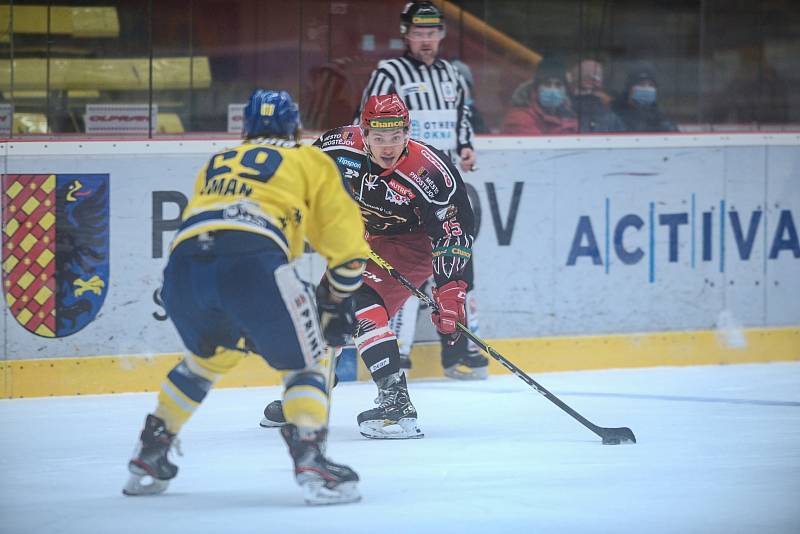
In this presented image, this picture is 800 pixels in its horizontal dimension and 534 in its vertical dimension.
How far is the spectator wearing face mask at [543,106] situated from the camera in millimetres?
6484

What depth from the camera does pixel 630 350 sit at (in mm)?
6414

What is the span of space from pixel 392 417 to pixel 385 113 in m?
1.00

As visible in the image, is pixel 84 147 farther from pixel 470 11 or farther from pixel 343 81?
pixel 470 11

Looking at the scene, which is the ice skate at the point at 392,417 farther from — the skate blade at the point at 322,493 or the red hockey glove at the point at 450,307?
the skate blade at the point at 322,493

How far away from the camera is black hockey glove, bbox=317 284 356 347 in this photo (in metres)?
3.70

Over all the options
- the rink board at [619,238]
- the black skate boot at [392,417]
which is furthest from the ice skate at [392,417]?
the rink board at [619,238]

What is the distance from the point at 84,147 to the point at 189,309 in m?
2.23

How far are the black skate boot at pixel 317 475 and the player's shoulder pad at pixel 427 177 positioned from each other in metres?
1.40

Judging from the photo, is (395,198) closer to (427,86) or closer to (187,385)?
(427,86)

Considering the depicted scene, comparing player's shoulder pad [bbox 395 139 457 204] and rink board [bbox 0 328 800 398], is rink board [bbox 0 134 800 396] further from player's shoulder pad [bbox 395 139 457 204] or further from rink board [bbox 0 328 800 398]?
player's shoulder pad [bbox 395 139 457 204]

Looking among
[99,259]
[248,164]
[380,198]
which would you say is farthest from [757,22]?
[248,164]

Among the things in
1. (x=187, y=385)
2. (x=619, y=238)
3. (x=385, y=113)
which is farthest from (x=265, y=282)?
(x=619, y=238)

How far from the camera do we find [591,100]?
664 cm

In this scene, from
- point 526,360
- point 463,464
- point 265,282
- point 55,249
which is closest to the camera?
point 265,282
